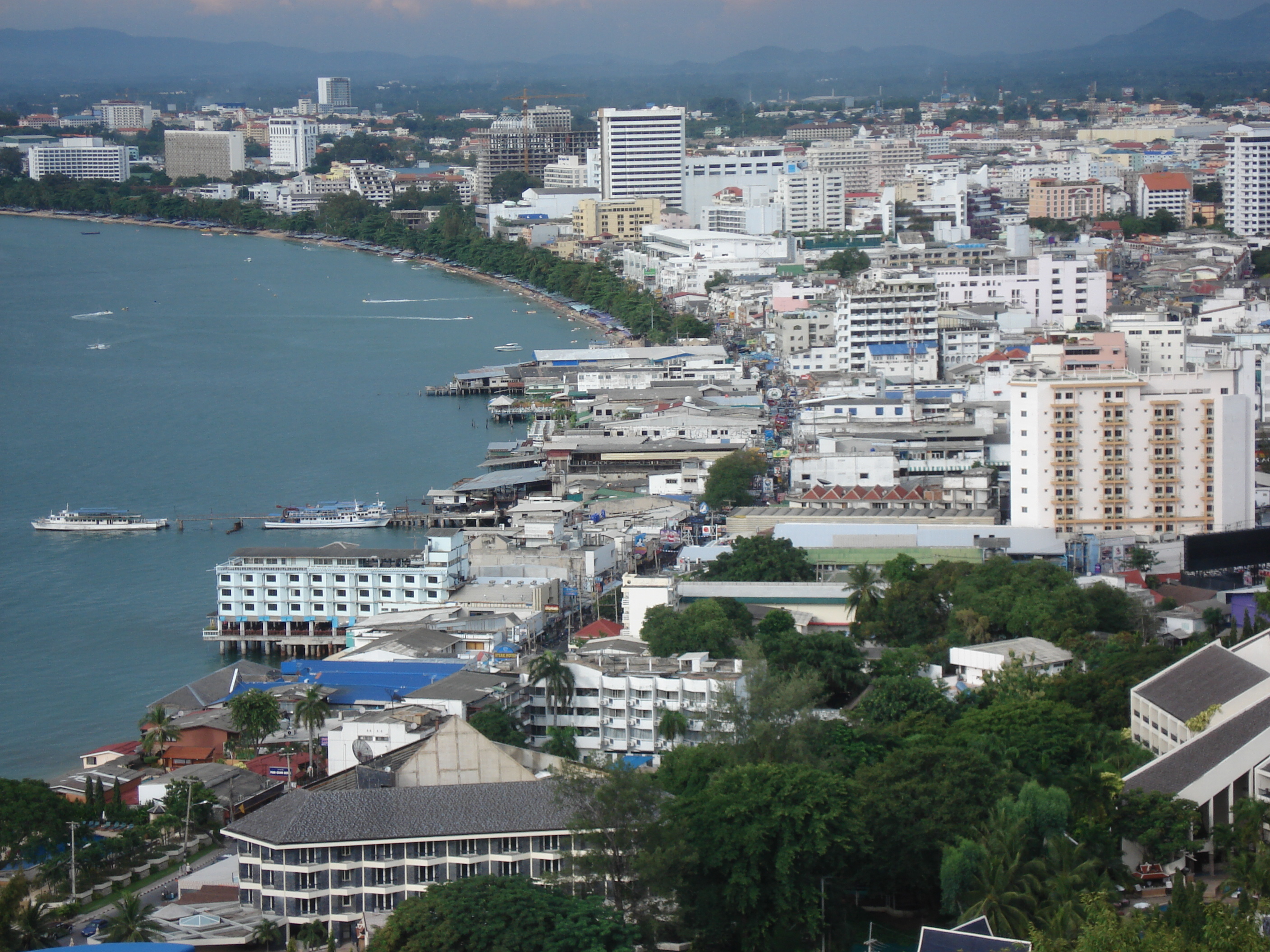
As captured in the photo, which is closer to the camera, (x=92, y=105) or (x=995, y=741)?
(x=995, y=741)

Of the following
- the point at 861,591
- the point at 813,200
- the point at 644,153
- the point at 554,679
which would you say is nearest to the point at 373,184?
the point at 644,153

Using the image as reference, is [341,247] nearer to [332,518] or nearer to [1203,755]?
[332,518]

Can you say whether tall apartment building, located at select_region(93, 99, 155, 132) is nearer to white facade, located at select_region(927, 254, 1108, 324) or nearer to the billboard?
white facade, located at select_region(927, 254, 1108, 324)

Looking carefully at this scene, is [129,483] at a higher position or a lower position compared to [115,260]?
lower

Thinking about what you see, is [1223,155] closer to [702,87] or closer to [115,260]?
[115,260]

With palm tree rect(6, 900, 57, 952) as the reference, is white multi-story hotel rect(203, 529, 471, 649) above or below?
above

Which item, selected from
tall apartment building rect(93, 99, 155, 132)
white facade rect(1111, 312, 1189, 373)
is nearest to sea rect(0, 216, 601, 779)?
white facade rect(1111, 312, 1189, 373)

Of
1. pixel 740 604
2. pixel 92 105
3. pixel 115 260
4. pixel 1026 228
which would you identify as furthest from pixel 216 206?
pixel 92 105
